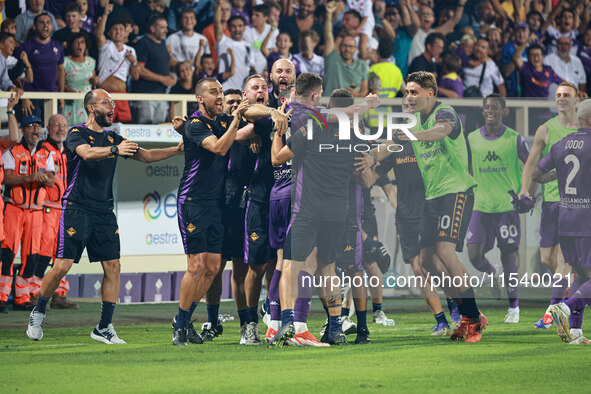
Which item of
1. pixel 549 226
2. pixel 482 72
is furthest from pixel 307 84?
pixel 482 72

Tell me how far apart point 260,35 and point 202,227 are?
7896 millimetres

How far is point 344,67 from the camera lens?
15.9 metres

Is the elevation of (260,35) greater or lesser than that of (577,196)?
greater

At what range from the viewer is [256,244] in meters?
8.76

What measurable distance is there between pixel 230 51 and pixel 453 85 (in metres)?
3.93

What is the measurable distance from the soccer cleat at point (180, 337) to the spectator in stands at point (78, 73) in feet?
19.2

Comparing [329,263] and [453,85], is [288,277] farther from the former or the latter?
[453,85]

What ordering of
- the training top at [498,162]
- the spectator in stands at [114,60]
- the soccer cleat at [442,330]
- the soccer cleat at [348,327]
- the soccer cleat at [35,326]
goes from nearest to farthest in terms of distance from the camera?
1. the soccer cleat at [35,326]
2. the soccer cleat at [442,330]
3. the soccer cleat at [348,327]
4. the training top at [498,162]
5. the spectator in stands at [114,60]

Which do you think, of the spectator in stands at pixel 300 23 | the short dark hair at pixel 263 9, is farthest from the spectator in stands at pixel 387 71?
the short dark hair at pixel 263 9

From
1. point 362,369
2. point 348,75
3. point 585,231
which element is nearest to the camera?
point 362,369

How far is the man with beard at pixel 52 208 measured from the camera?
505 inches

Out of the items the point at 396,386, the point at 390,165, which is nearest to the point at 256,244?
the point at 390,165

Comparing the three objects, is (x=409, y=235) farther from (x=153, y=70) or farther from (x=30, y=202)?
(x=153, y=70)

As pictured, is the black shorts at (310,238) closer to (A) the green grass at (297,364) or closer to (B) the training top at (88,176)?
(A) the green grass at (297,364)
